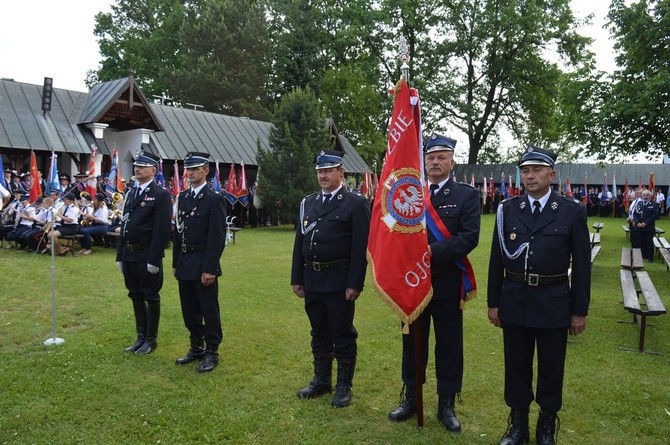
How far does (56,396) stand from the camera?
191 inches

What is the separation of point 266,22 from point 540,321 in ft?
136

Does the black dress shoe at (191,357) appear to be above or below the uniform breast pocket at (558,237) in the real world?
below

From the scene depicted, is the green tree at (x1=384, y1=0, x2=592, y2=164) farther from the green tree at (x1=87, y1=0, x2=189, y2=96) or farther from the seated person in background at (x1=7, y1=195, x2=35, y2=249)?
the seated person in background at (x1=7, y1=195, x2=35, y2=249)

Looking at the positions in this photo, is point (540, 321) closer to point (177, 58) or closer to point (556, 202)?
point (556, 202)

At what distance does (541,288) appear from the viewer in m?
3.88

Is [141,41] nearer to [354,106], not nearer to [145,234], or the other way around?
[354,106]

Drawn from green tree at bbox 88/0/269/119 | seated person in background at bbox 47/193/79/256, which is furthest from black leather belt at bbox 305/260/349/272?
green tree at bbox 88/0/269/119

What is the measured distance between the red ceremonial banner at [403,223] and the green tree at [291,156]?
58.1ft

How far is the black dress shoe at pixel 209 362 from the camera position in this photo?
18.0 ft

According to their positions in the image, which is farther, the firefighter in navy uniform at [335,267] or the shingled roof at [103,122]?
the shingled roof at [103,122]

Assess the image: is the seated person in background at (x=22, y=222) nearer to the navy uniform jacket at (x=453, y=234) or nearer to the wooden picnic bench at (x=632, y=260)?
the navy uniform jacket at (x=453, y=234)

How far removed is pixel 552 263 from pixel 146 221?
4294mm

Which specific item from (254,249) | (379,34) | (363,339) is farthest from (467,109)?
(363,339)

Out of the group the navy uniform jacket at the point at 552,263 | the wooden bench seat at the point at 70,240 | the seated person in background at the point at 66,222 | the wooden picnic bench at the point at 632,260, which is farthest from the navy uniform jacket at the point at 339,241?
the seated person in background at the point at 66,222
